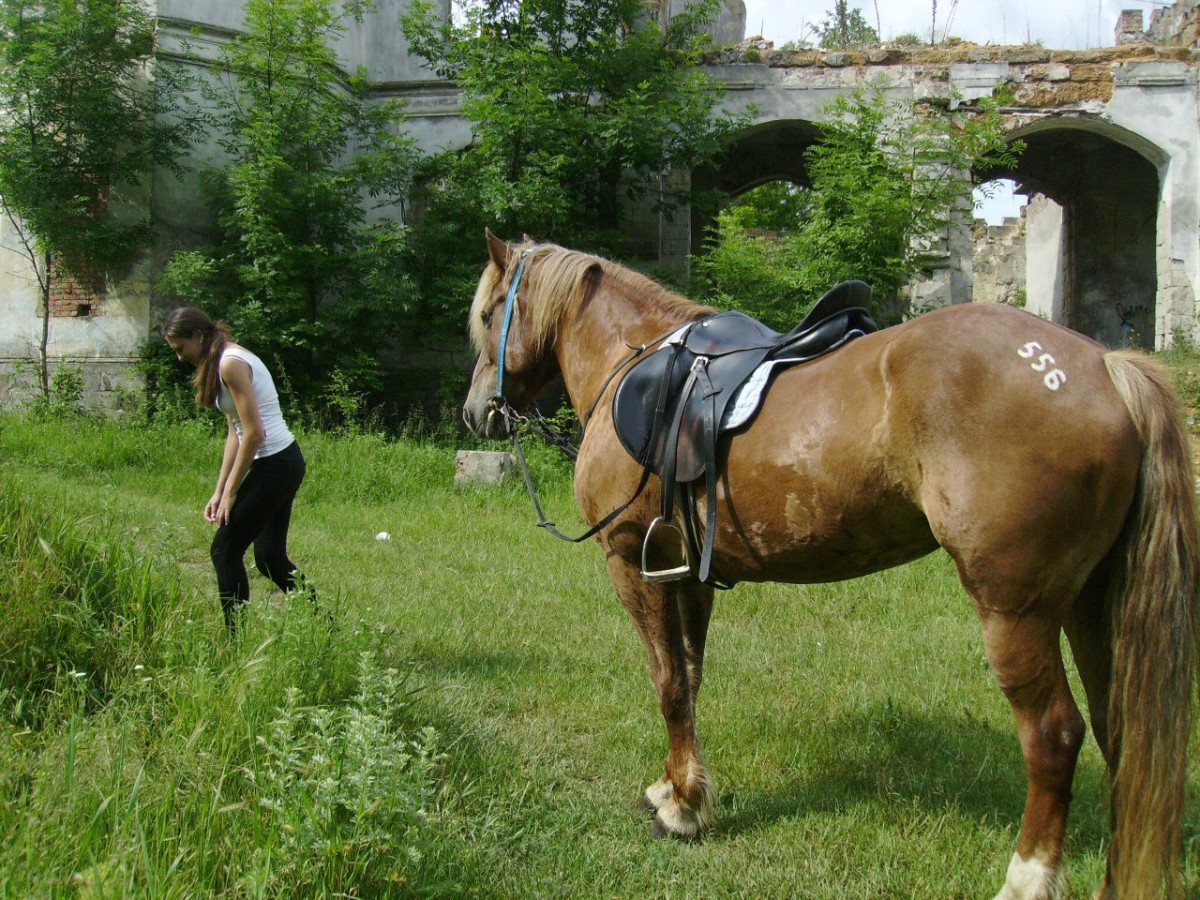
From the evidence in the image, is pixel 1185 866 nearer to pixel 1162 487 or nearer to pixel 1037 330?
pixel 1162 487

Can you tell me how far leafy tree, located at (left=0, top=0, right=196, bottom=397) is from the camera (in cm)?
1186

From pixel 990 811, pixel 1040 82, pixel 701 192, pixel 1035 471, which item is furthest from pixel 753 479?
pixel 1040 82

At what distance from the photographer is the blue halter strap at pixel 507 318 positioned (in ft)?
12.9

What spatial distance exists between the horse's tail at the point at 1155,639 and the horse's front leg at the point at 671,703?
1.36 metres

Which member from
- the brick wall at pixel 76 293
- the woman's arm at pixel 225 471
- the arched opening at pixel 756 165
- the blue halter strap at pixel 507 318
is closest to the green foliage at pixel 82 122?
the brick wall at pixel 76 293

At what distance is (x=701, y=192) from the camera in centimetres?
1330

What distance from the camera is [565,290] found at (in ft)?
12.4

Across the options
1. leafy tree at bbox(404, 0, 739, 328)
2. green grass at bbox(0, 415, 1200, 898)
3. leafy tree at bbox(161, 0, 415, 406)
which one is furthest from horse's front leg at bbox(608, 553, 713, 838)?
leafy tree at bbox(161, 0, 415, 406)

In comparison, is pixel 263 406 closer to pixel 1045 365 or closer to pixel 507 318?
pixel 507 318

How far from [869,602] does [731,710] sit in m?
2.11

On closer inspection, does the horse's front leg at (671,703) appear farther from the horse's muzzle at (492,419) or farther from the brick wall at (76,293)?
the brick wall at (76,293)

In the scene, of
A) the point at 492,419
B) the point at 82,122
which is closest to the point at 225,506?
the point at 492,419

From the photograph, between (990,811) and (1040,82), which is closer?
(990,811)

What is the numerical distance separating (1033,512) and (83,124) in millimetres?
13715
